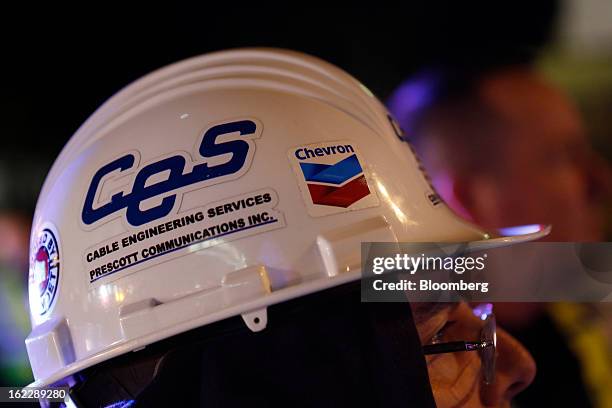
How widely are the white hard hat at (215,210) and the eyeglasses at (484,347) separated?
0.73 feet

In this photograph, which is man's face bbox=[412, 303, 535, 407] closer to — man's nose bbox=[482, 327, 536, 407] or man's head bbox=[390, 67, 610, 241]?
man's nose bbox=[482, 327, 536, 407]

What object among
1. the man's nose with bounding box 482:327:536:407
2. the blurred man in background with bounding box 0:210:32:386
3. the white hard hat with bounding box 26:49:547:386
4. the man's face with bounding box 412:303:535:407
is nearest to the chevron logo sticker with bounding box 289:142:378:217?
the white hard hat with bounding box 26:49:547:386

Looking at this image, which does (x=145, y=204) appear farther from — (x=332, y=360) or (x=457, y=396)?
(x=457, y=396)

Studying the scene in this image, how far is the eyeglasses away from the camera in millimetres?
1787

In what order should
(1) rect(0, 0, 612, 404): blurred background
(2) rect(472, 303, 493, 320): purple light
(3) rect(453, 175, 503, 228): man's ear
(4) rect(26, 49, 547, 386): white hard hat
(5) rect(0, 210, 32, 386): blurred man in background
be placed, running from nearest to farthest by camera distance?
1. (4) rect(26, 49, 547, 386): white hard hat
2. (2) rect(472, 303, 493, 320): purple light
3. (3) rect(453, 175, 503, 228): man's ear
4. (5) rect(0, 210, 32, 386): blurred man in background
5. (1) rect(0, 0, 612, 404): blurred background

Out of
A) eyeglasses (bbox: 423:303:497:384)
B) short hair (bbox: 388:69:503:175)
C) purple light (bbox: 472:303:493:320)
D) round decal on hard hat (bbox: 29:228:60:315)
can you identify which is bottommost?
eyeglasses (bbox: 423:303:497:384)

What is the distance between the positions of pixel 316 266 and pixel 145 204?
0.42 m

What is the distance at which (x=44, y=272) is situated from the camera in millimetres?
1917

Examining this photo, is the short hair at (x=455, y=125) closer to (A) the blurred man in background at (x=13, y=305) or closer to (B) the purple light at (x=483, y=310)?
(B) the purple light at (x=483, y=310)

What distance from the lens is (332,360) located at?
1680 mm

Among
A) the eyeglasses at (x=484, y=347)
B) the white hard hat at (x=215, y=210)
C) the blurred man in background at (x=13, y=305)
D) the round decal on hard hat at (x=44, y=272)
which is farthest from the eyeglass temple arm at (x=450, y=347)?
the blurred man in background at (x=13, y=305)

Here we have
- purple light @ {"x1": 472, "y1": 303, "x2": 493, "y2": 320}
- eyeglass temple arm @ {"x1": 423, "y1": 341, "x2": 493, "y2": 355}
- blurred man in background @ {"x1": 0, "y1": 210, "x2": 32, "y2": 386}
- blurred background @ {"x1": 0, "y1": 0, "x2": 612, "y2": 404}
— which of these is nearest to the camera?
eyeglass temple arm @ {"x1": 423, "y1": 341, "x2": 493, "y2": 355}

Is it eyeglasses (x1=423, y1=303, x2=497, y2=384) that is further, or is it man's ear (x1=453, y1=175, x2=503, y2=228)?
man's ear (x1=453, y1=175, x2=503, y2=228)

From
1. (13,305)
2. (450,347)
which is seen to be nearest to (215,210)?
(450,347)
